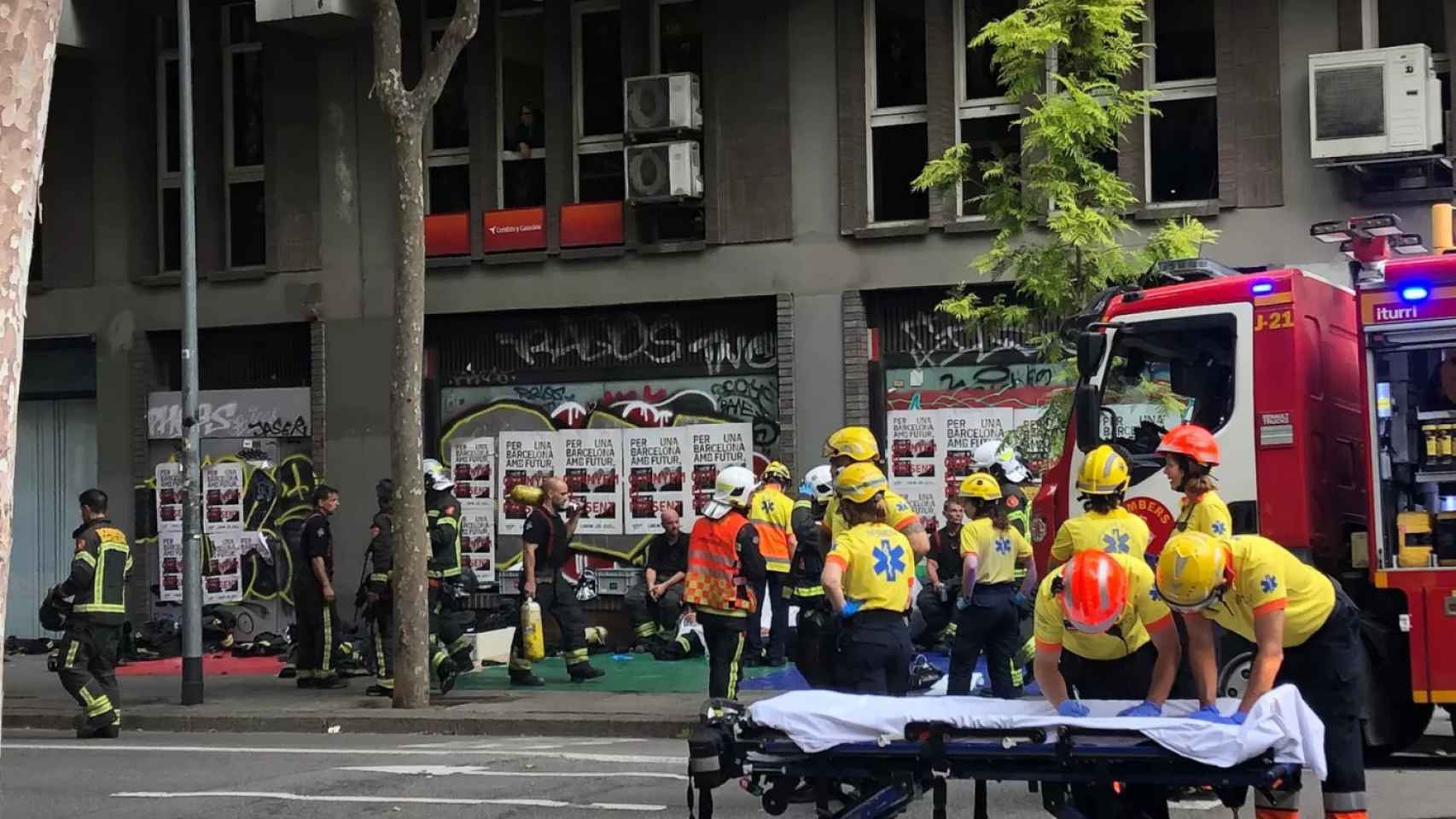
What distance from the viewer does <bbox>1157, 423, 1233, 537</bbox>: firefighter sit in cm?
753

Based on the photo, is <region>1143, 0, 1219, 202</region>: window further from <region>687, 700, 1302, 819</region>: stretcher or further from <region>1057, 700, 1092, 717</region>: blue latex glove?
<region>687, 700, 1302, 819</region>: stretcher

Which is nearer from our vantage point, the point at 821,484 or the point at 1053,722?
the point at 1053,722

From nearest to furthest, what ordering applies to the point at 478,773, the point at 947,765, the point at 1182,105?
the point at 947,765 → the point at 478,773 → the point at 1182,105

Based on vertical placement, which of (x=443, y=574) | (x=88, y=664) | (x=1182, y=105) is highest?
(x=1182, y=105)

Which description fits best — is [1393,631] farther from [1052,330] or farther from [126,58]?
[126,58]

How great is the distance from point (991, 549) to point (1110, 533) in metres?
3.53

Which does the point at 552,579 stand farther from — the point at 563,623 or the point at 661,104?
the point at 661,104

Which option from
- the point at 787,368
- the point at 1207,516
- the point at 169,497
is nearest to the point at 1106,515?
the point at 1207,516

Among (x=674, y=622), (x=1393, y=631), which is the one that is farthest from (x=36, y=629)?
(x=1393, y=631)

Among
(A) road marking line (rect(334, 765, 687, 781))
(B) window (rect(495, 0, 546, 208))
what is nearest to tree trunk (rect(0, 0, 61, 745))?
(A) road marking line (rect(334, 765, 687, 781))

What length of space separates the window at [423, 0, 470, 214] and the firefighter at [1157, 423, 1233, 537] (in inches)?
580

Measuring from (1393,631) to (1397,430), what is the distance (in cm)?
115

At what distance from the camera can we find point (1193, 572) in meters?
6.61

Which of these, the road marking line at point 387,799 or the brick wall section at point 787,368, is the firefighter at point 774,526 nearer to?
the road marking line at point 387,799
